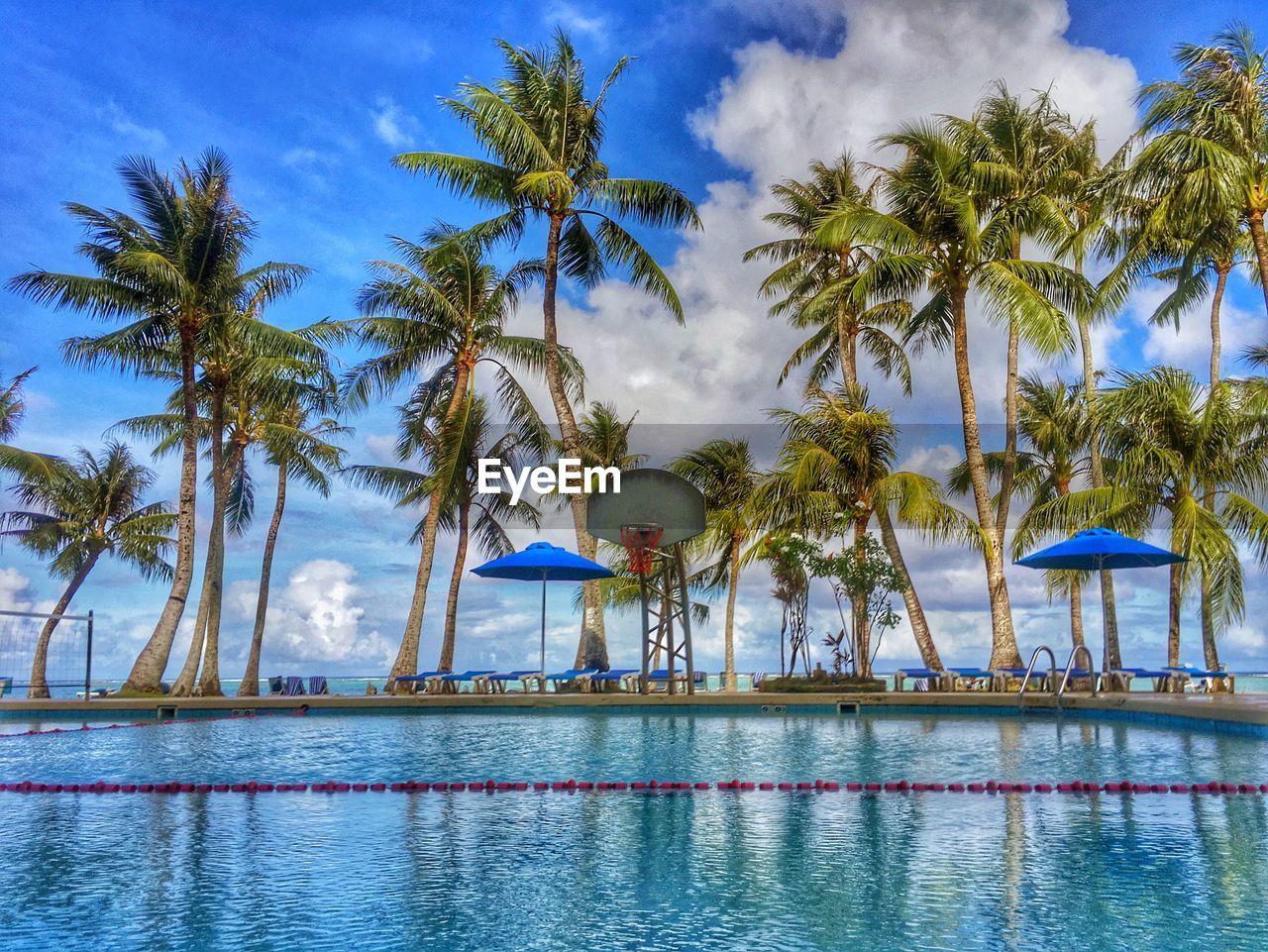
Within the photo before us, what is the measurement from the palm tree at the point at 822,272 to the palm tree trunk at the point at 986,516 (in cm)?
354

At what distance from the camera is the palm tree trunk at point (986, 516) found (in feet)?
64.5

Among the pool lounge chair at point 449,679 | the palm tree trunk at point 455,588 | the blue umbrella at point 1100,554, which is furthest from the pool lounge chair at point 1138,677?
the palm tree trunk at point 455,588

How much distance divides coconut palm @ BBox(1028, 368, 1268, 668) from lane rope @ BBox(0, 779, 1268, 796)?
10.4 metres

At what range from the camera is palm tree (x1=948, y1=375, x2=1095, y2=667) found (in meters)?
23.7

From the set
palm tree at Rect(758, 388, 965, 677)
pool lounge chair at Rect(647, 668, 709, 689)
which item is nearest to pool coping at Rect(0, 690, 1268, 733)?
pool lounge chair at Rect(647, 668, 709, 689)

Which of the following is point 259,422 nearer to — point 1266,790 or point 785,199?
point 785,199

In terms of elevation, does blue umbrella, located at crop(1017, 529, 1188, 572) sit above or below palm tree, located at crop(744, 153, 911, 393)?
below

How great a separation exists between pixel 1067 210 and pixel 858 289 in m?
5.29

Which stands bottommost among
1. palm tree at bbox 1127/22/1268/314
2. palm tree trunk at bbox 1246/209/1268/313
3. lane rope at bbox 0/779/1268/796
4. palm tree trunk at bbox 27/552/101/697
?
lane rope at bbox 0/779/1268/796

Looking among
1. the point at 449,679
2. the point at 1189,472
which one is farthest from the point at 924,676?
the point at 449,679

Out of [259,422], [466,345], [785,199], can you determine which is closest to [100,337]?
[259,422]

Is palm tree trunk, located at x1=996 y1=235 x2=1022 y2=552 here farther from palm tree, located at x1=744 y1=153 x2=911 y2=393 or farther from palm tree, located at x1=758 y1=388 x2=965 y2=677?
palm tree, located at x1=744 y1=153 x2=911 y2=393

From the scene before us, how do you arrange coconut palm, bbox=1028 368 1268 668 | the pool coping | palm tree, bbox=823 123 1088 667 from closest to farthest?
1. the pool coping
2. coconut palm, bbox=1028 368 1268 668
3. palm tree, bbox=823 123 1088 667

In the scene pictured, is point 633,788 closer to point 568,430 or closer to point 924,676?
point 924,676
